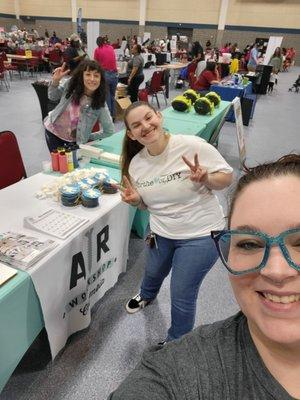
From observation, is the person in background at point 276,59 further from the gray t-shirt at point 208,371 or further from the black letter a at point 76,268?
the gray t-shirt at point 208,371

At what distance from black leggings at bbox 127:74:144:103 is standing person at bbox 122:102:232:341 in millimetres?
5639

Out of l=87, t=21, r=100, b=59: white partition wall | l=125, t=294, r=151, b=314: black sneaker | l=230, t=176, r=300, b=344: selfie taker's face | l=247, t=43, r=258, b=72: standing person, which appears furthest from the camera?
l=247, t=43, r=258, b=72: standing person

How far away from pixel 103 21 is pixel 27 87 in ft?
45.7

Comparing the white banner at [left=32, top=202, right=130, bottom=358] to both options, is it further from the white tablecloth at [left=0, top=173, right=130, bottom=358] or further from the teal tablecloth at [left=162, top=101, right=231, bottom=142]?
the teal tablecloth at [left=162, top=101, right=231, bottom=142]

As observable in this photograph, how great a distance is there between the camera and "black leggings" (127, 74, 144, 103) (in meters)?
6.77

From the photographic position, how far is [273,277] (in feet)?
2.03

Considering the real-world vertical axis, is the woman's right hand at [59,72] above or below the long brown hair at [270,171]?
below

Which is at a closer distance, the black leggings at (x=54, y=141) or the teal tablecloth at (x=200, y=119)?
the black leggings at (x=54, y=141)

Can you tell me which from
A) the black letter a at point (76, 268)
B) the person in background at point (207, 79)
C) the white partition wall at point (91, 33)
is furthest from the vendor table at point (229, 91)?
the black letter a at point (76, 268)

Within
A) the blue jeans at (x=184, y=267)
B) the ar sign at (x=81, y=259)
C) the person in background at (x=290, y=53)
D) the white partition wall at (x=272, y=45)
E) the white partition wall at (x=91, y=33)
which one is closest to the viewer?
the blue jeans at (x=184, y=267)

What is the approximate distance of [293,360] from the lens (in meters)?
0.69

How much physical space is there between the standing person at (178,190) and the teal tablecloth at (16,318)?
0.67 meters

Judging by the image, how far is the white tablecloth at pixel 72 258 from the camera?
5.00 feet

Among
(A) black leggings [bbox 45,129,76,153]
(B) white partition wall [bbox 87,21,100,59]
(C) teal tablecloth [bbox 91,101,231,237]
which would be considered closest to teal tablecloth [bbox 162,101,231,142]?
(C) teal tablecloth [bbox 91,101,231,237]
